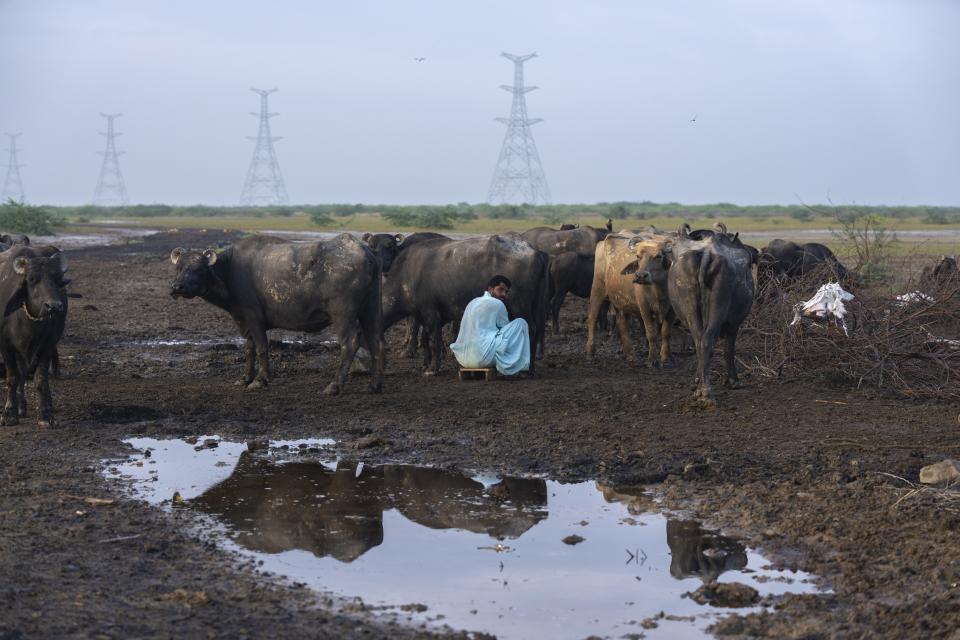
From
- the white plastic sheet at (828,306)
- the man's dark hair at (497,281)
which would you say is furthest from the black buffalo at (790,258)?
the man's dark hair at (497,281)

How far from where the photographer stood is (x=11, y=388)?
11.3 meters

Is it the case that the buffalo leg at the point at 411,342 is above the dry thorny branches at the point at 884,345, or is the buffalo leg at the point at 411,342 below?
below

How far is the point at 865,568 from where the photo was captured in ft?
23.1

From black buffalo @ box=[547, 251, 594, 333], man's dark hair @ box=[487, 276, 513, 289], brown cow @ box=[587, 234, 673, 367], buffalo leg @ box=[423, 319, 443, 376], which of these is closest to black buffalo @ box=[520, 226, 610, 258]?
black buffalo @ box=[547, 251, 594, 333]

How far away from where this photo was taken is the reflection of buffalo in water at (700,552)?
7.27m

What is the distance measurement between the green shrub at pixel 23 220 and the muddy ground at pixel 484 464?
35.4m

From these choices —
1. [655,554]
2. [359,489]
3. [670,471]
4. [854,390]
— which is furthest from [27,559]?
[854,390]

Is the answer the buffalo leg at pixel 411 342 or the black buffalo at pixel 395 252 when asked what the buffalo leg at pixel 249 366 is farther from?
the buffalo leg at pixel 411 342

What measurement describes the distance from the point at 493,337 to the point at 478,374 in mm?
588

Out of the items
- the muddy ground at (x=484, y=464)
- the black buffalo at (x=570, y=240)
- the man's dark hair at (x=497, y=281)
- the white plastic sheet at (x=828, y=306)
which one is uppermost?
the black buffalo at (x=570, y=240)

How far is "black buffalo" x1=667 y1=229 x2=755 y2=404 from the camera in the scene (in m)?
12.2

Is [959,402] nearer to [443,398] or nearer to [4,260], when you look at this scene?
[443,398]

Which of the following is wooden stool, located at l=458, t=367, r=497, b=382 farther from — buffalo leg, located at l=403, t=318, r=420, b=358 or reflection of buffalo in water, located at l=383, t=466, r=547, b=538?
reflection of buffalo in water, located at l=383, t=466, r=547, b=538

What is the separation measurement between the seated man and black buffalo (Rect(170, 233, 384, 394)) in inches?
42.1
